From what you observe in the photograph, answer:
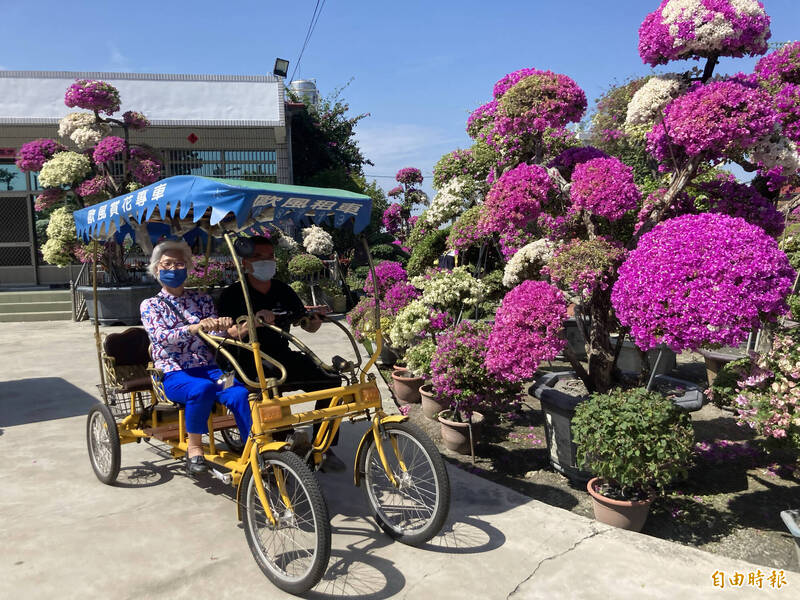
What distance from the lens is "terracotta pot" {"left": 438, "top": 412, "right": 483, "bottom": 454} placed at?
576cm

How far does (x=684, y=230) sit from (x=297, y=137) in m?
18.0

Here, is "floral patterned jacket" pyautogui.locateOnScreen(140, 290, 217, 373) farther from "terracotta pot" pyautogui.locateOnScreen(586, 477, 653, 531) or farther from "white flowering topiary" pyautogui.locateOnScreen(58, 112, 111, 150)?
"white flowering topiary" pyautogui.locateOnScreen(58, 112, 111, 150)

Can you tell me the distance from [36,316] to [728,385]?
15028 mm

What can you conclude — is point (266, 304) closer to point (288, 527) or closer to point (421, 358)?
point (288, 527)

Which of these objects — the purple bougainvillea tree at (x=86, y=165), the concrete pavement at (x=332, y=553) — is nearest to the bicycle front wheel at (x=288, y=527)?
the concrete pavement at (x=332, y=553)

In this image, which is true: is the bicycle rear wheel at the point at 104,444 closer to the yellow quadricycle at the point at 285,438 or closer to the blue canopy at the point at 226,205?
the yellow quadricycle at the point at 285,438

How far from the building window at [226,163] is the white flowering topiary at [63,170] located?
3990 millimetres

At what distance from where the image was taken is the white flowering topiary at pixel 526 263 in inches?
293

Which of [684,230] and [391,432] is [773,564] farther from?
[391,432]

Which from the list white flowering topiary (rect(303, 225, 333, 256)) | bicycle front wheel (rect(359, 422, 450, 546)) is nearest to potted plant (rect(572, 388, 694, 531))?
bicycle front wheel (rect(359, 422, 450, 546))

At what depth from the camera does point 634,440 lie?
4.08m

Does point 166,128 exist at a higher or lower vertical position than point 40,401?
higher

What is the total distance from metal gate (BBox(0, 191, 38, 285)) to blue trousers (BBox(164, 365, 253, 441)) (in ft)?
52.0

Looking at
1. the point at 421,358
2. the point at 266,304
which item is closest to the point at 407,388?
the point at 421,358
